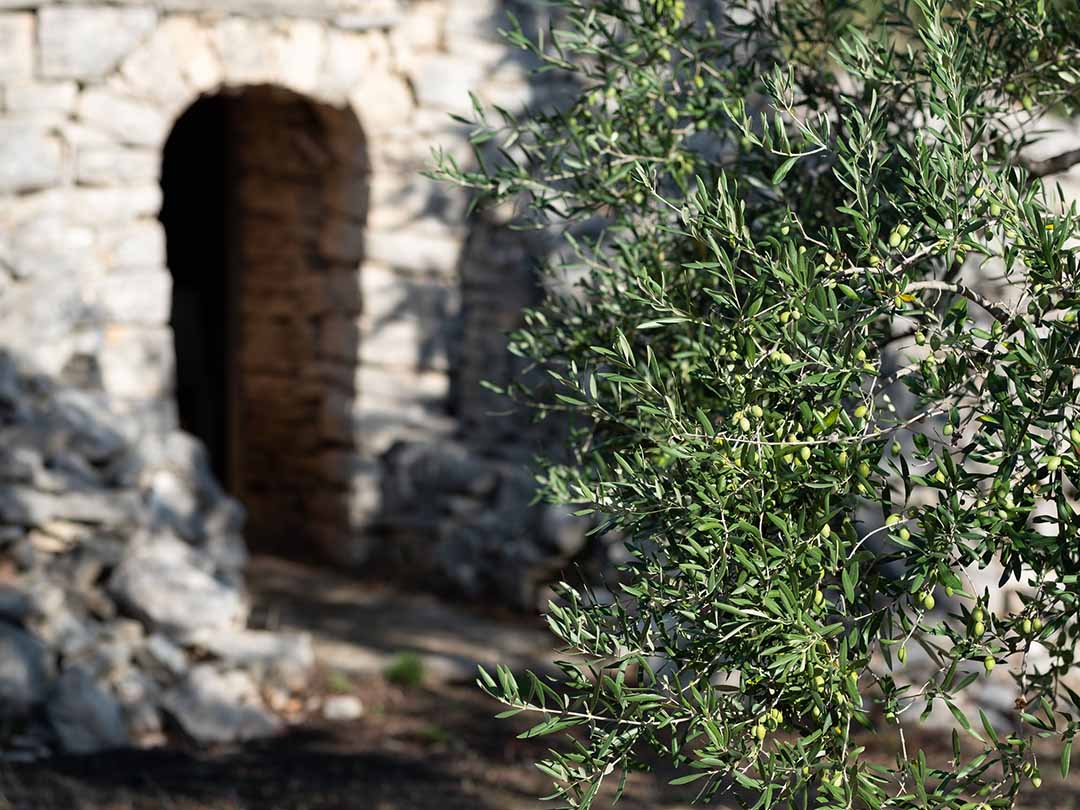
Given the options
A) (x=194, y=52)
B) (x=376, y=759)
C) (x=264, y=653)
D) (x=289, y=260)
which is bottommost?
(x=376, y=759)

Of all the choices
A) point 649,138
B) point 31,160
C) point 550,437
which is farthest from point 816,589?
point 550,437

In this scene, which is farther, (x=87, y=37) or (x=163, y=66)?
(x=163, y=66)

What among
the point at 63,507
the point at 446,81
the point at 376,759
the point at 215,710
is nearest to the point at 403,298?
the point at 446,81

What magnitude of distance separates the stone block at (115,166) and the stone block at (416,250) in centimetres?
148

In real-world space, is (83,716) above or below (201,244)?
below

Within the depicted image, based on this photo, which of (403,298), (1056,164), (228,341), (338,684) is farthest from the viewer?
(228,341)

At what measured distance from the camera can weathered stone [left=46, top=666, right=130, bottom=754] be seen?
5.11m

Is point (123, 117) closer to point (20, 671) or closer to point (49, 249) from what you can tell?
point (49, 249)

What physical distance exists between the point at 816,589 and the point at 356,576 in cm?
601

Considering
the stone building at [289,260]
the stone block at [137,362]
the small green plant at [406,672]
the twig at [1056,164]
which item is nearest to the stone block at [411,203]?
the stone building at [289,260]

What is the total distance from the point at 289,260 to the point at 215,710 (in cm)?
374

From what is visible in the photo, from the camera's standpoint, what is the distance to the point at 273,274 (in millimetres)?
8648

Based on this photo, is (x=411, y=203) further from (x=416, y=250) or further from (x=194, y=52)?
(x=194, y=52)

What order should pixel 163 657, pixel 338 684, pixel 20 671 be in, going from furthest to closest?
pixel 338 684 → pixel 163 657 → pixel 20 671
